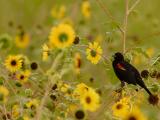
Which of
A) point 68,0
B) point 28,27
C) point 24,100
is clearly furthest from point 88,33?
point 24,100

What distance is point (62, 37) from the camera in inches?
94.0

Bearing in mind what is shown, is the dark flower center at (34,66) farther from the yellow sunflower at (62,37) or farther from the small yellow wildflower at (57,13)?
the small yellow wildflower at (57,13)

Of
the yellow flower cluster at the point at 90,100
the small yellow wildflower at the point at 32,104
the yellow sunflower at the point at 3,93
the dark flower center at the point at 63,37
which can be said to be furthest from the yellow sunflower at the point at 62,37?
the yellow sunflower at the point at 3,93

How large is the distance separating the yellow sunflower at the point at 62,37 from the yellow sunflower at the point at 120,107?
0.35 m

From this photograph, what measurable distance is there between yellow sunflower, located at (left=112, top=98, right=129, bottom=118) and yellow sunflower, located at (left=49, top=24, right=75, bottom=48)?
35 cm

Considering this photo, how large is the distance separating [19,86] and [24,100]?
436 millimetres

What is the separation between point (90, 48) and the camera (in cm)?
276

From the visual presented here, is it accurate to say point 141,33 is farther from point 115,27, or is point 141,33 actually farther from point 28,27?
point 115,27

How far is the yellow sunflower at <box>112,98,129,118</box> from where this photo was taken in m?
2.50

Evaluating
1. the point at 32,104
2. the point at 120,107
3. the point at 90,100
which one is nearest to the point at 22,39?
the point at 32,104

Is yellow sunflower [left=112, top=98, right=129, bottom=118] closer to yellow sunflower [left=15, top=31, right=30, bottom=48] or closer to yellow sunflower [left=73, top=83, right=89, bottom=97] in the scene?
yellow sunflower [left=73, top=83, right=89, bottom=97]

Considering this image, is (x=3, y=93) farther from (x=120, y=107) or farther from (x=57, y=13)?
(x=57, y=13)

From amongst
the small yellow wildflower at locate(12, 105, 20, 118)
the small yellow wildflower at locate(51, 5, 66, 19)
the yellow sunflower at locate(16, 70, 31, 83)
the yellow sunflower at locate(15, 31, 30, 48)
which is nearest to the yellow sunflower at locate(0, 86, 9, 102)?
the small yellow wildflower at locate(12, 105, 20, 118)

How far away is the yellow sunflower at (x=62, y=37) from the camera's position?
236 cm
